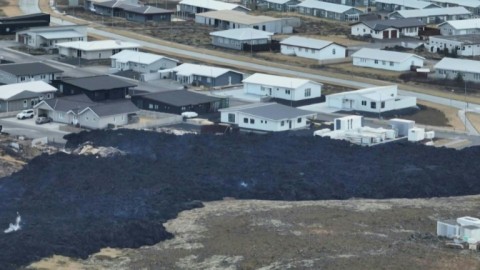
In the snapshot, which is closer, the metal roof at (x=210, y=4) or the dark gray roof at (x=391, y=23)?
the dark gray roof at (x=391, y=23)

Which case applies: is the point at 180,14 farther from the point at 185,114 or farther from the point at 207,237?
the point at 207,237

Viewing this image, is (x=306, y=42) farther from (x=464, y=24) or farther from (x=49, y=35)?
(x=49, y=35)

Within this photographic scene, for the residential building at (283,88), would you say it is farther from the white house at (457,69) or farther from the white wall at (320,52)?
the white wall at (320,52)

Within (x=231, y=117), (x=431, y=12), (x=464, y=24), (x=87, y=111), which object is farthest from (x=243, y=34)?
(x=87, y=111)

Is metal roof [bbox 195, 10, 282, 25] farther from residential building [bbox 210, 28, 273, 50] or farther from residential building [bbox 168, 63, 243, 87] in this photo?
residential building [bbox 168, 63, 243, 87]

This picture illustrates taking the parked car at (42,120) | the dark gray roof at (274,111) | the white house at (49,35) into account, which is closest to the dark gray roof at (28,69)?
the parked car at (42,120)

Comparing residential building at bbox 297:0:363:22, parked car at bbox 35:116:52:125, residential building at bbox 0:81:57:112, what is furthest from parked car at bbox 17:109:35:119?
residential building at bbox 297:0:363:22
